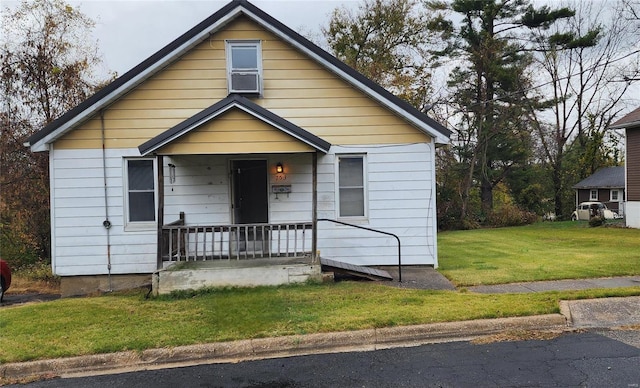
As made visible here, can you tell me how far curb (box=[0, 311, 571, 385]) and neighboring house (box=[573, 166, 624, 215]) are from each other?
104 ft

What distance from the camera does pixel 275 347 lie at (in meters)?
5.16

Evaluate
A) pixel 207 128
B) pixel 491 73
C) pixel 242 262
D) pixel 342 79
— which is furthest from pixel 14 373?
pixel 491 73

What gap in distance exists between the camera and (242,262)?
26.8 ft

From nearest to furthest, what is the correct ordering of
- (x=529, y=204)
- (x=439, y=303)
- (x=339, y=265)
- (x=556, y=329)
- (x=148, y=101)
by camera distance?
(x=556, y=329)
(x=439, y=303)
(x=339, y=265)
(x=148, y=101)
(x=529, y=204)

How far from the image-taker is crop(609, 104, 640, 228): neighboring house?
19891 mm

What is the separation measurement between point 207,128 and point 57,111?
9236 millimetres

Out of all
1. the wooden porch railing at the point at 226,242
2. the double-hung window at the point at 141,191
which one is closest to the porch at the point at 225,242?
the wooden porch railing at the point at 226,242

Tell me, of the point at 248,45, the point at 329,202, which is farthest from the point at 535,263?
the point at 248,45

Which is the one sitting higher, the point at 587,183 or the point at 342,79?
the point at 342,79

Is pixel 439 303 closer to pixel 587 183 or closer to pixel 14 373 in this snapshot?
pixel 14 373

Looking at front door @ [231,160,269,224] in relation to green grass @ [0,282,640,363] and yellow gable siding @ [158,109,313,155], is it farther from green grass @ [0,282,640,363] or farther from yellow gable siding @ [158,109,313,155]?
green grass @ [0,282,640,363]

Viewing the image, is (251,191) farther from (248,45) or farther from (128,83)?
(128,83)

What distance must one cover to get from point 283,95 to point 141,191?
149 inches

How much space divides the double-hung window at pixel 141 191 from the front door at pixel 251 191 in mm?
1818
